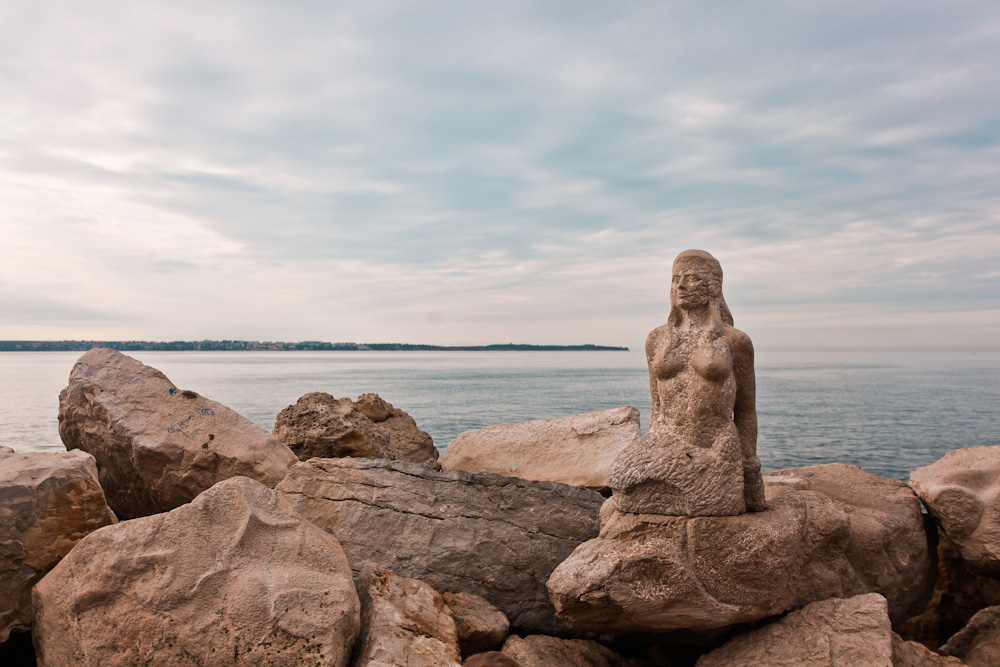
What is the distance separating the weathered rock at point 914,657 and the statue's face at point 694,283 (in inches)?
107

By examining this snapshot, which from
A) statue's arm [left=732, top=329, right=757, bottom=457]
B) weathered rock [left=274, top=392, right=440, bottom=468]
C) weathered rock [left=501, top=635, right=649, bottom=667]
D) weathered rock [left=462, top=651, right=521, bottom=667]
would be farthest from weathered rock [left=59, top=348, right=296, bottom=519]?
statue's arm [left=732, top=329, right=757, bottom=457]

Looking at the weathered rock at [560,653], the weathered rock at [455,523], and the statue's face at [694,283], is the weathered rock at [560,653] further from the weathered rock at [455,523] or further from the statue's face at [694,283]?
the statue's face at [694,283]

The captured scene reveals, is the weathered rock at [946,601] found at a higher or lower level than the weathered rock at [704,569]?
lower

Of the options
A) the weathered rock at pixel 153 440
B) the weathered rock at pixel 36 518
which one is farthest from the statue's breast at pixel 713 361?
the weathered rock at pixel 36 518

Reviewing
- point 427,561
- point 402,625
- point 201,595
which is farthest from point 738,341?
point 201,595

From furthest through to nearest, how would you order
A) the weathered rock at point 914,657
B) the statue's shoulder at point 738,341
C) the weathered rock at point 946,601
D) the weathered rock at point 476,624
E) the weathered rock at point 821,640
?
1. the weathered rock at point 946,601
2. the statue's shoulder at point 738,341
3. the weathered rock at point 476,624
4. the weathered rock at point 914,657
5. the weathered rock at point 821,640

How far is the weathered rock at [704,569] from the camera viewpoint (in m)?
4.54

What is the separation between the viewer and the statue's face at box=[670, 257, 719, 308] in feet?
16.5

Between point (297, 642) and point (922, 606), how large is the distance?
5.87 metres

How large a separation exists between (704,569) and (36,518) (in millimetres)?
4495

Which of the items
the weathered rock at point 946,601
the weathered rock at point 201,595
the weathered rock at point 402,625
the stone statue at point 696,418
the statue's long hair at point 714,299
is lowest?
the weathered rock at point 946,601

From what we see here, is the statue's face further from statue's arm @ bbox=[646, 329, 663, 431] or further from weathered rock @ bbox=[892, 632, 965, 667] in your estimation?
weathered rock @ bbox=[892, 632, 965, 667]

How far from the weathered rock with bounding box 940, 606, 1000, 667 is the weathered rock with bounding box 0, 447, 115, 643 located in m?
6.70

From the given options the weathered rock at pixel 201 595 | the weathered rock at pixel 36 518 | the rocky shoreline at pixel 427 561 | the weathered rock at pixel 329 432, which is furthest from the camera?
the weathered rock at pixel 329 432
